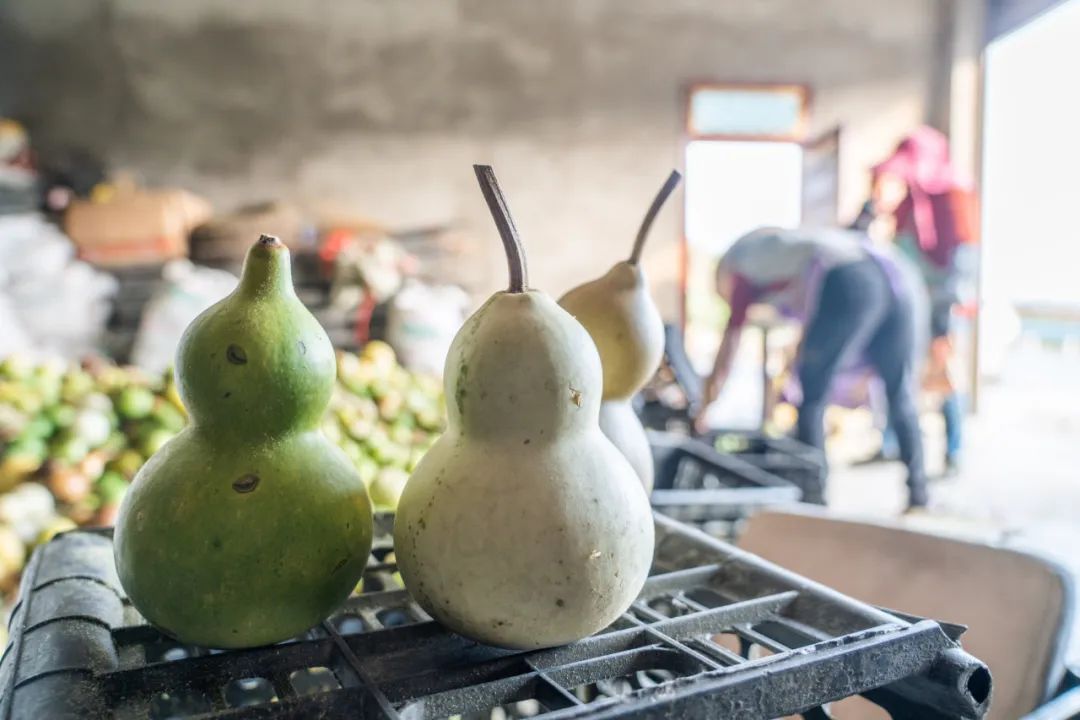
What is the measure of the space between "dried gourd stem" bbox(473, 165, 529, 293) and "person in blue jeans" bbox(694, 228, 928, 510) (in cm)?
241

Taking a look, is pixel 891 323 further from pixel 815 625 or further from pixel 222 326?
pixel 222 326

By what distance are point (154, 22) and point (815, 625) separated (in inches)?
217

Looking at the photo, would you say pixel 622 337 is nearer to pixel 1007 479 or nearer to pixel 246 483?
pixel 246 483

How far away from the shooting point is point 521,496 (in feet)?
1.80

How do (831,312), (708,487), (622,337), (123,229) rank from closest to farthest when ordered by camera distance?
(622,337) < (708,487) < (831,312) < (123,229)

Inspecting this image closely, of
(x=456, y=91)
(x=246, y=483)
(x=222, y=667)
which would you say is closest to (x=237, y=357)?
(x=246, y=483)

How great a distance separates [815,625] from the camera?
0.64 meters

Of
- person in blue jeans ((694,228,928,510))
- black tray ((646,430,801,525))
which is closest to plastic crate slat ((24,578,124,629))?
black tray ((646,430,801,525))

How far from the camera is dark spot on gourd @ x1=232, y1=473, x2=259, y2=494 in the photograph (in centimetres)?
57

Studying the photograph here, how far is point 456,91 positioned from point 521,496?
5.22 meters

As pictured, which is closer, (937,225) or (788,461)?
(788,461)

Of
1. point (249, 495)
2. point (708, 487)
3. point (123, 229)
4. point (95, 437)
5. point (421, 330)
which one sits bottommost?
point (708, 487)

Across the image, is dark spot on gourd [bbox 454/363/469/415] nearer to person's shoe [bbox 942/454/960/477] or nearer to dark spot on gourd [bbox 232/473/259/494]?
dark spot on gourd [bbox 232/473/259/494]

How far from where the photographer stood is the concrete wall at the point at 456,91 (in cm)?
505
